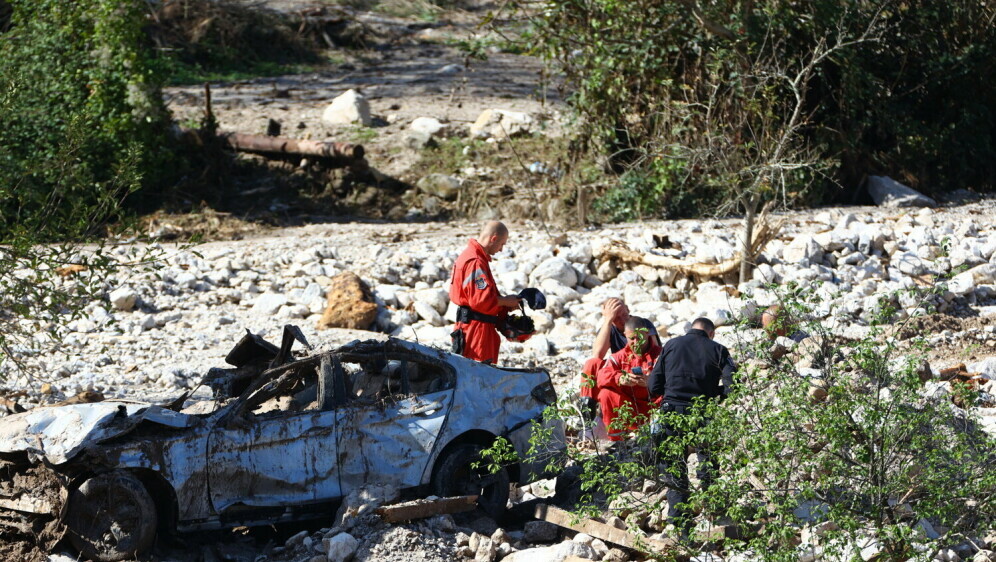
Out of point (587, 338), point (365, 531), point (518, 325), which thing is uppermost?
point (518, 325)

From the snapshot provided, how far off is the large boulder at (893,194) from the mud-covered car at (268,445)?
36.2 ft

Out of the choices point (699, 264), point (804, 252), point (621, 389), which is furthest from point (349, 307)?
point (804, 252)

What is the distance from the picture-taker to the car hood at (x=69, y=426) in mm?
7184

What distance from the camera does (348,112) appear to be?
74.7 feet

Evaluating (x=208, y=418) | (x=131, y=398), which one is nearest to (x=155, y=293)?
(x=131, y=398)

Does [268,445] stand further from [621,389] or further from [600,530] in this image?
[621,389]

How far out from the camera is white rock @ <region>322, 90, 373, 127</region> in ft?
74.5

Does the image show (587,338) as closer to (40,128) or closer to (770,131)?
(770,131)

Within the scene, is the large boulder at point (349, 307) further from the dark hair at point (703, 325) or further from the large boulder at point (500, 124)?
the large boulder at point (500, 124)

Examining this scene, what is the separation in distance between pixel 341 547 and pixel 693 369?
264cm

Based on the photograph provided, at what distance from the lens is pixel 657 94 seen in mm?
18172

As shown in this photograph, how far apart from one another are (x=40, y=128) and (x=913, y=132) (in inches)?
556

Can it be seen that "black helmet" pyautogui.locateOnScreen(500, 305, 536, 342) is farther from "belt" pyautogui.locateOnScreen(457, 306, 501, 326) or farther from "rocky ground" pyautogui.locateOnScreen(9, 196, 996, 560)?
"rocky ground" pyautogui.locateOnScreen(9, 196, 996, 560)

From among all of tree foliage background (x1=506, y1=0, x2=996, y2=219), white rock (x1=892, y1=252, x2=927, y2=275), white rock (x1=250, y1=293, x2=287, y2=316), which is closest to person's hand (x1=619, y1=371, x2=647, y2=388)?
white rock (x1=250, y1=293, x2=287, y2=316)
